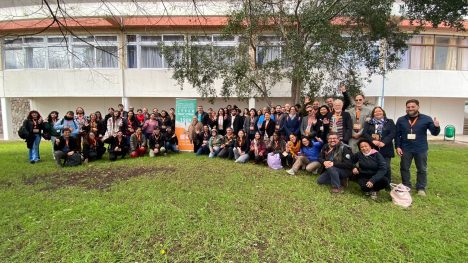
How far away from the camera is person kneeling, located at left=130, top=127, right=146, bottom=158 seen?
854cm

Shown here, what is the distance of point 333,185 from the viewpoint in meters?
5.29

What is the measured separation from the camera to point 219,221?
4000 mm

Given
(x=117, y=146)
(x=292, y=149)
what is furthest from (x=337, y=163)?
(x=117, y=146)

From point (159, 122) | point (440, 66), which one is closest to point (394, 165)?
point (159, 122)

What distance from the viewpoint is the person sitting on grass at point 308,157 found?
646 centimetres

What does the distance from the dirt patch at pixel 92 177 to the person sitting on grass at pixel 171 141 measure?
219 centimetres

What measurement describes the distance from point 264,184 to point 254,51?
5.40 m

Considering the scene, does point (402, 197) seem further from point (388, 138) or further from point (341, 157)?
point (341, 157)

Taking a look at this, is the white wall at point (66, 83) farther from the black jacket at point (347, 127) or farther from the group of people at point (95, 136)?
the black jacket at point (347, 127)

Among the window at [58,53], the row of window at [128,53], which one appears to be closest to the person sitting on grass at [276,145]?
the row of window at [128,53]

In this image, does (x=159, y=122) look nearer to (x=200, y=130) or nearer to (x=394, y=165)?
(x=200, y=130)

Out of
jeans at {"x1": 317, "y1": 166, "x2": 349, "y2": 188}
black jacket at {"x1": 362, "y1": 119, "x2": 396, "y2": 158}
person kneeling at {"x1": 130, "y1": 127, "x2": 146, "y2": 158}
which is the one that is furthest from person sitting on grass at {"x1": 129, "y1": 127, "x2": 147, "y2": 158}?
black jacket at {"x1": 362, "y1": 119, "x2": 396, "y2": 158}

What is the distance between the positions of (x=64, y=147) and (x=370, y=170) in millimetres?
7314

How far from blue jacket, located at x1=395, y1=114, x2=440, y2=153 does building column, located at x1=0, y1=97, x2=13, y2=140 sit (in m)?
19.5
